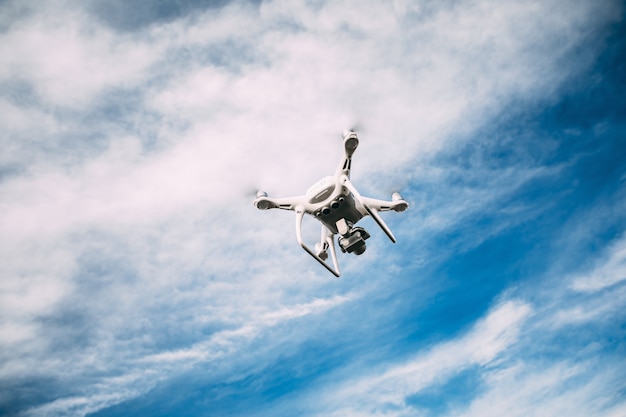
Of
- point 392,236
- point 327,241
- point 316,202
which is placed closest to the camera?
point 392,236

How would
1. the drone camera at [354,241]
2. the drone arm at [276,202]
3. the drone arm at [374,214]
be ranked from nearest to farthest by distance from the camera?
the drone arm at [374,214] → the drone camera at [354,241] → the drone arm at [276,202]

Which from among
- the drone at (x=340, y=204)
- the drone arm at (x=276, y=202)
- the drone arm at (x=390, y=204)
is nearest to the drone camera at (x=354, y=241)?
the drone at (x=340, y=204)

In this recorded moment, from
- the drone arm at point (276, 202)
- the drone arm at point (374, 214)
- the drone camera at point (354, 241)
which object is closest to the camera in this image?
the drone arm at point (374, 214)

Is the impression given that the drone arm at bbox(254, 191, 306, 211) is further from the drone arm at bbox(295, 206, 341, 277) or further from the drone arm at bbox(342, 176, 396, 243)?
the drone arm at bbox(342, 176, 396, 243)

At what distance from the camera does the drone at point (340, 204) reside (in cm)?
2731

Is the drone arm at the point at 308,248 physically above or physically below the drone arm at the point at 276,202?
below

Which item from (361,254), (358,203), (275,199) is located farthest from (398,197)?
(275,199)

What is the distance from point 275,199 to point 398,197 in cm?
900

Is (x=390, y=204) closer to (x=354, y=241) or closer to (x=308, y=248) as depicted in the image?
(x=354, y=241)

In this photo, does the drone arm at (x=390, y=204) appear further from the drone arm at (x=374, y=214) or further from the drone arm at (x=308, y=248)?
the drone arm at (x=308, y=248)

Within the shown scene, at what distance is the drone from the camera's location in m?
27.3

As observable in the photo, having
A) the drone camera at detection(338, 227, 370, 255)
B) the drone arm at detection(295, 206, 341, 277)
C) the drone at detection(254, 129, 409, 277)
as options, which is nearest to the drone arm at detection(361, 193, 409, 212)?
the drone at detection(254, 129, 409, 277)

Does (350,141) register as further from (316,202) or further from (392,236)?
(392,236)

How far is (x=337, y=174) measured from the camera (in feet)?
90.6
